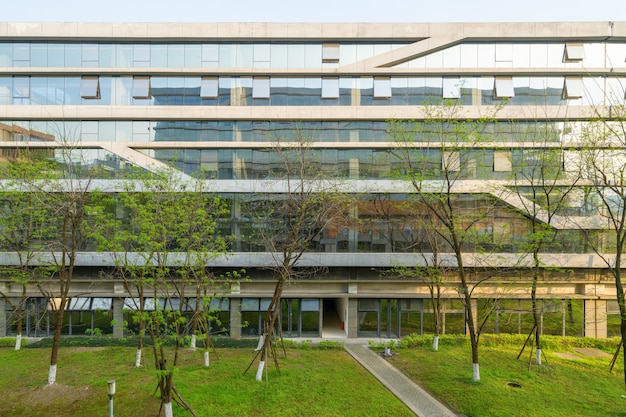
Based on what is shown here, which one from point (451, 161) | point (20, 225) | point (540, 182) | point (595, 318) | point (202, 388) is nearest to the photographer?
point (202, 388)

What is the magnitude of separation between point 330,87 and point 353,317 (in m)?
15.5

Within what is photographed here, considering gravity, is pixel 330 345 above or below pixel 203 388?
below

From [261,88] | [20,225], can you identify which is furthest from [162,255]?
[261,88]

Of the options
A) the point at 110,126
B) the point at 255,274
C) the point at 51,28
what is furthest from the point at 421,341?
the point at 51,28

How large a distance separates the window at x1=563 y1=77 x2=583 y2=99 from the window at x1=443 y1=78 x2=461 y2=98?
717 centimetres

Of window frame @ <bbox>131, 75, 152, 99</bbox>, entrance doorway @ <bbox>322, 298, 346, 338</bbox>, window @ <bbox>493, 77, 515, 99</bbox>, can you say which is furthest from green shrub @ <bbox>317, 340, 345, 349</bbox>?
window frame @ <bbox>131, 75, 152, 99</bbox>

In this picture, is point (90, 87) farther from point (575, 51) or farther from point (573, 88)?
point (575, 51)

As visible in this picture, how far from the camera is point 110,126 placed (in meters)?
22.7

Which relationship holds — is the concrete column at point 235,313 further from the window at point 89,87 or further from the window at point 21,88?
the window at point 21,88

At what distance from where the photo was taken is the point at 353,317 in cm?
2188

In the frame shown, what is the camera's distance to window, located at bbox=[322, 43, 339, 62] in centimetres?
2275

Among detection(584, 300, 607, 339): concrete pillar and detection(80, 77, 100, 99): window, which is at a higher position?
detection(80, 77, 100, 99): window

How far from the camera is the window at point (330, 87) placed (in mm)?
22750

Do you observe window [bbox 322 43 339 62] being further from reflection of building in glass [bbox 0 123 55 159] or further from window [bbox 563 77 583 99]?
reflection of building in glass [bbox 0 123 55 159]
